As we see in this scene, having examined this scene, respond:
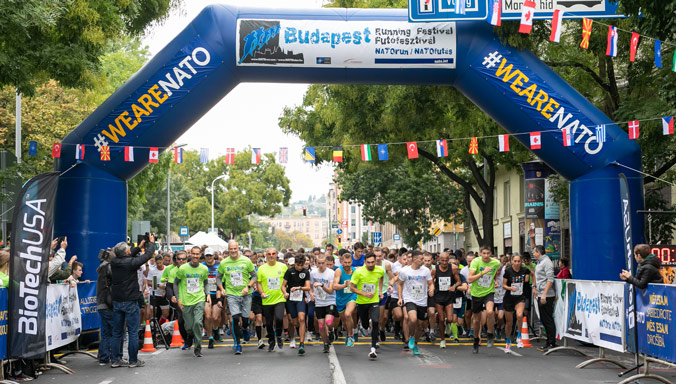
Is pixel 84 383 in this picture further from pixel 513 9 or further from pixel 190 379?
pixel 513 9

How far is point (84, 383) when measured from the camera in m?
11.3

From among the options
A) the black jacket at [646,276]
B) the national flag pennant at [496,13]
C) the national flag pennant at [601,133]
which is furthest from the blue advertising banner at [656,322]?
the national flag pennant at [496,13]

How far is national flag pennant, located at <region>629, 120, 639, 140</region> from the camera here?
16.1 meters

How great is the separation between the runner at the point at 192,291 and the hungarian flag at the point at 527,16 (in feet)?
22.5

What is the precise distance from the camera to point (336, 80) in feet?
55.3

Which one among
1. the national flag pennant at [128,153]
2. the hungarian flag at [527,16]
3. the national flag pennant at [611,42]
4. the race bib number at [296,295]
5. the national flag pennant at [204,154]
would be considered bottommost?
the race bib number at [296,295]

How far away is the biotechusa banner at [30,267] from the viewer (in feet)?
36.8

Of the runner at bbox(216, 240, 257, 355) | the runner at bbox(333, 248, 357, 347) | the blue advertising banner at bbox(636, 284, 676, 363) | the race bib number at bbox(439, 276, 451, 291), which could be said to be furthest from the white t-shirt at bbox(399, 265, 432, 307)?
the blue advertising banner at bbox(636, 284, 676, 363)

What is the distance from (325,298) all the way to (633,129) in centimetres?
646

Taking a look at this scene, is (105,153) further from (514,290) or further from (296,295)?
(514,290)

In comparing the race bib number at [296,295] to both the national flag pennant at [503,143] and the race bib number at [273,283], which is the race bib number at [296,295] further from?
the national flag pennant at [503,143]

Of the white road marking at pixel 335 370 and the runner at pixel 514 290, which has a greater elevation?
the runner at pixel 514 290

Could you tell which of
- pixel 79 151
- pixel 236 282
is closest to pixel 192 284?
pixel 236 282

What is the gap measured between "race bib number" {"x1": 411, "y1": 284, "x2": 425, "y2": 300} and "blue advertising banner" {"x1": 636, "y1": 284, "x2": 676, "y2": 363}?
4.27 m
